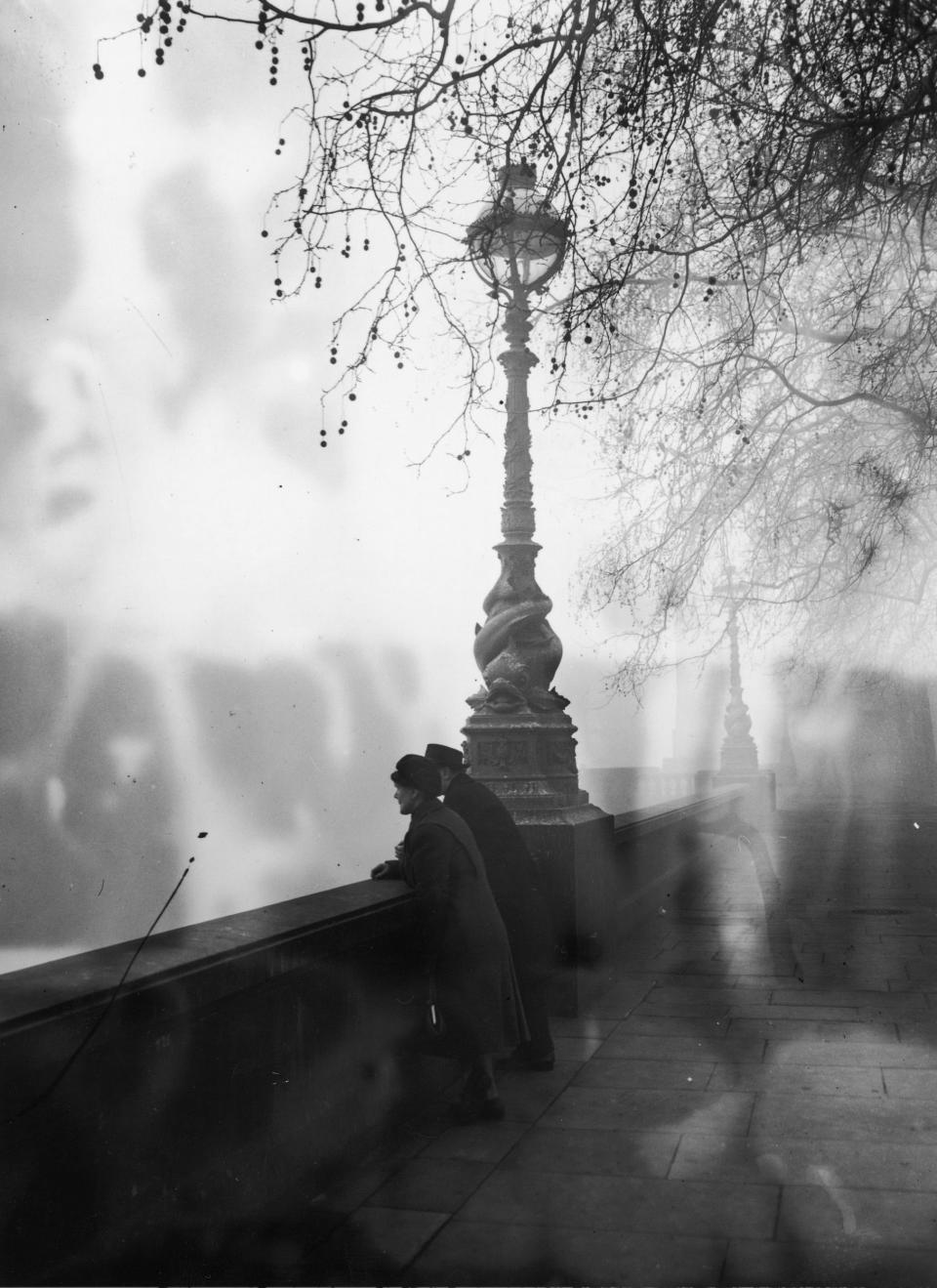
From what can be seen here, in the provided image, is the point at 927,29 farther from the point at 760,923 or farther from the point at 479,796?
the point at 760,923

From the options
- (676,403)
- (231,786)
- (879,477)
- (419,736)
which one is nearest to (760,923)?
(879,477)

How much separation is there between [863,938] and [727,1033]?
13.1ft

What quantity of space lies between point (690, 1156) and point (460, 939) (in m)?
1.34

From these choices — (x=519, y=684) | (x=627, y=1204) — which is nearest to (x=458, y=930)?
(x=627, y=1204)

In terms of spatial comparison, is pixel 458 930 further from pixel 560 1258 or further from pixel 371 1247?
pixel 560 1258

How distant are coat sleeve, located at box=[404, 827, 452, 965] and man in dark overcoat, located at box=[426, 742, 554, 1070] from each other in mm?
715

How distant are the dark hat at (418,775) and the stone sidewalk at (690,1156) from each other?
149cm

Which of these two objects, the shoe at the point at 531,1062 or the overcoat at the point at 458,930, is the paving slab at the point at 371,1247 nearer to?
the overcoat at the point at 458,930

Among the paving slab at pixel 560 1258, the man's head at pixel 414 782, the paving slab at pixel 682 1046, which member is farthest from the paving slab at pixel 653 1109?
the man's head at pixel 414 782

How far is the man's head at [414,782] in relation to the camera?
5.76 meters

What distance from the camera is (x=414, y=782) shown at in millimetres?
5770

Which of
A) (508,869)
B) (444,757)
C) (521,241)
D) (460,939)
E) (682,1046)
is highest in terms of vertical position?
(521,241)

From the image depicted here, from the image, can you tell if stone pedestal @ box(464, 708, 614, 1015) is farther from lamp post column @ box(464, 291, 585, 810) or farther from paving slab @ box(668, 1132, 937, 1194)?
paving slab @ box(668, 1132, 937, 1194)

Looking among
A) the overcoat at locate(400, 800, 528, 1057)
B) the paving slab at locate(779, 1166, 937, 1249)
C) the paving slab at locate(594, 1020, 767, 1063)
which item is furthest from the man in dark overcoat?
the paving slab at locate(779, 1166, 937, 1249)
